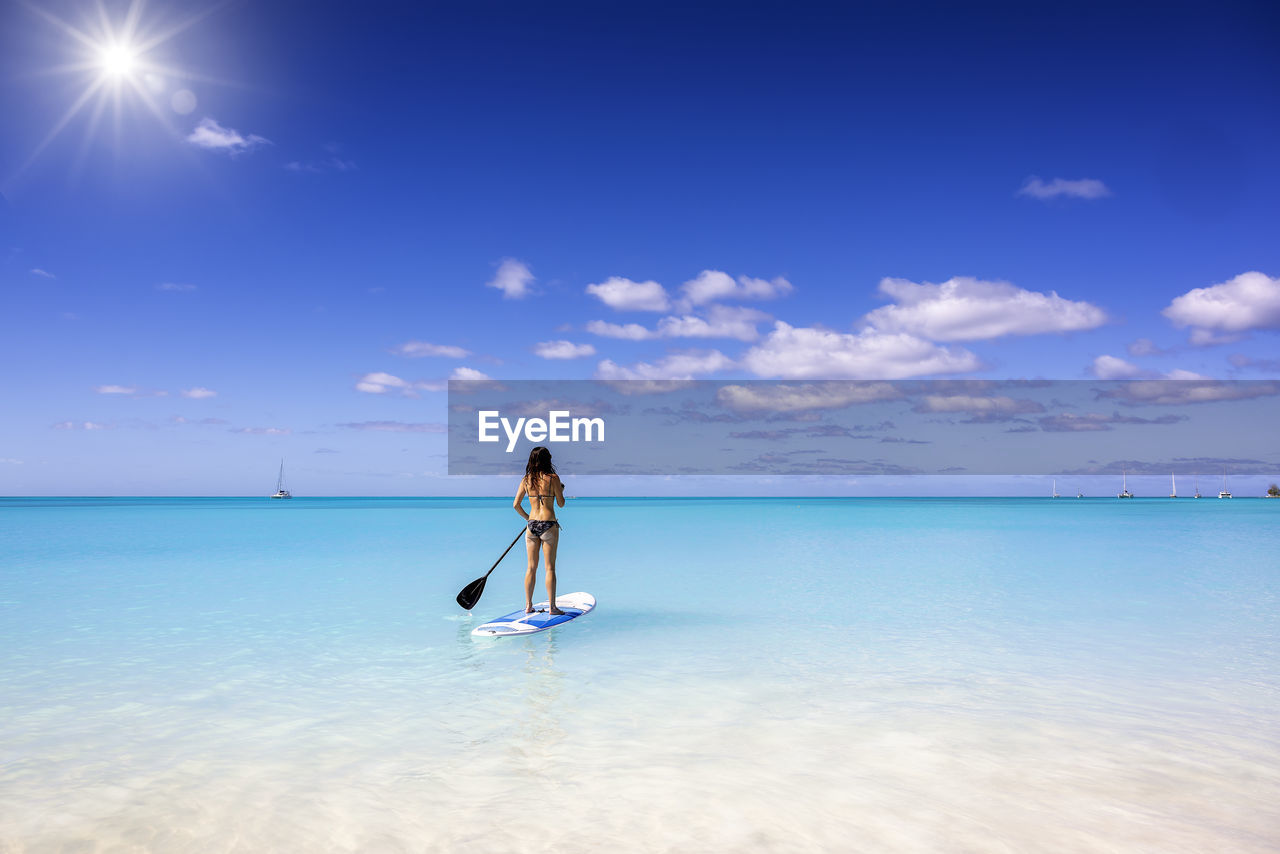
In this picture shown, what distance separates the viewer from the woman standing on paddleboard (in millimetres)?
10883

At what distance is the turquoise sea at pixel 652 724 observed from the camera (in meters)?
4.71

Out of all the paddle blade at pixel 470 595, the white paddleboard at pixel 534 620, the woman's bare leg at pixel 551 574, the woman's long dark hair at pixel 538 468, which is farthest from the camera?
the paddle blade at pixel 470 595

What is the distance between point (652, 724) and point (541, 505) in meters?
4.85

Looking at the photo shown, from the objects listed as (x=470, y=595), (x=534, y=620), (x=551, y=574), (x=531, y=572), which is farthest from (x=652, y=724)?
(x=470, y=595)

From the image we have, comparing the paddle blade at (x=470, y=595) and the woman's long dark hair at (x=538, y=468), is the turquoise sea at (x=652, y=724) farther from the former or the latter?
the woman's long dark hair at (x=538, y=468)

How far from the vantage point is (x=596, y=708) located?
7234 millimetres

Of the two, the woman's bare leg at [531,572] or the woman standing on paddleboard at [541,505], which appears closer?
the woman standing on paddleboard at [541,505]

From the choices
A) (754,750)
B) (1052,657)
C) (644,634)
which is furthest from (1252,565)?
(754,750)

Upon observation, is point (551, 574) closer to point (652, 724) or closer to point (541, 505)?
point (541, 505)

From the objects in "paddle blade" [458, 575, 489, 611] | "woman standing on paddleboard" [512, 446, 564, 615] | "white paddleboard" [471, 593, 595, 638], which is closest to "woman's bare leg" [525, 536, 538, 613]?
"woman standing on paddleboard" [512, 446, 564, 615]

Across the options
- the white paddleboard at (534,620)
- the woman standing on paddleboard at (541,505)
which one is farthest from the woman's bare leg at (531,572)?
the white paddleboard at (534,620)

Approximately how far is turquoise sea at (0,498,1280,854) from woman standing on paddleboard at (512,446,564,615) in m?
1.01

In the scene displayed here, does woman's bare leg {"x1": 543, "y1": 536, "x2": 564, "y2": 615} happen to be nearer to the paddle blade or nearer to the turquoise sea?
the turquoise sea

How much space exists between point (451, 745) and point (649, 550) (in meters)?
21.5
